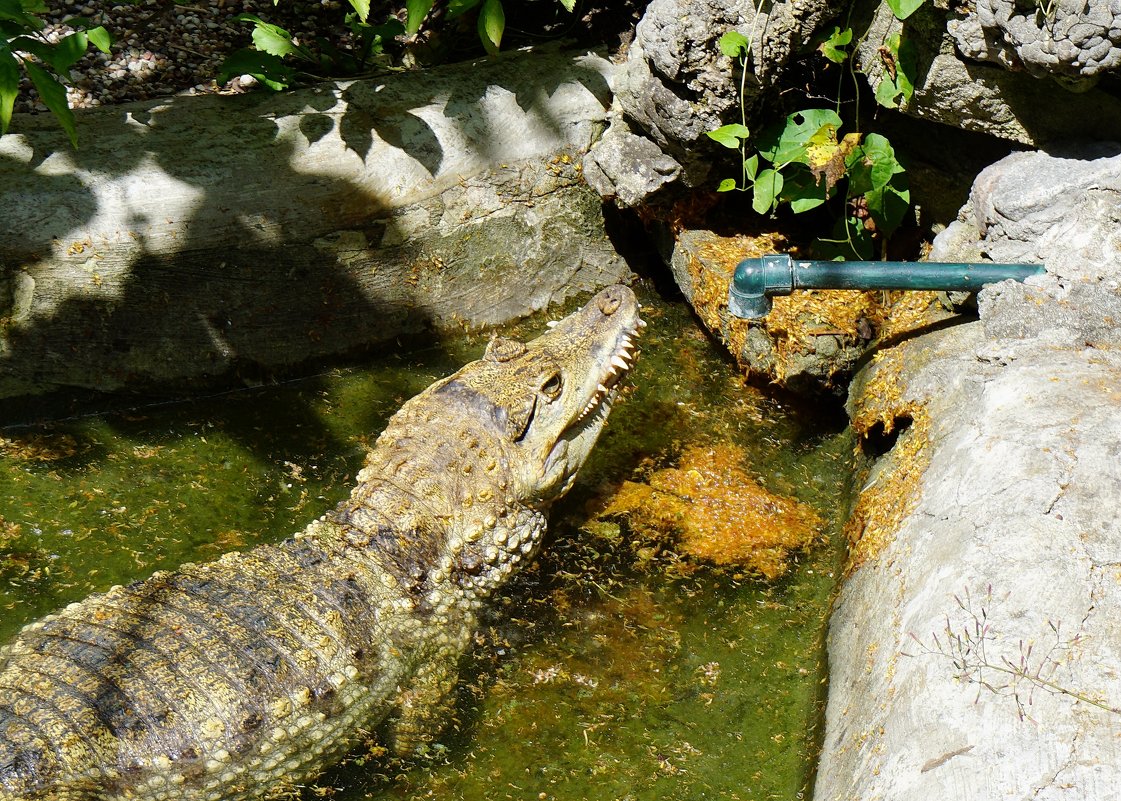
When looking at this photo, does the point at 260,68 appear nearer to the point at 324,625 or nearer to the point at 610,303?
the point at 610,303

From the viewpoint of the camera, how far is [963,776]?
2031 millimetres

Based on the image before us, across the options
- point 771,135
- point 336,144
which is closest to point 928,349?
point 771,135

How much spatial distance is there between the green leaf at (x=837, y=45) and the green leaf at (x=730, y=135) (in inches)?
16.2

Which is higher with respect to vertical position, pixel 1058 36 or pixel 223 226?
pixel 1058 36

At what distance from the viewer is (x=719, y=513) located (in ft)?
12.4

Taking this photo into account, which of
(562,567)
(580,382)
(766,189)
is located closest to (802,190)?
(766,189)

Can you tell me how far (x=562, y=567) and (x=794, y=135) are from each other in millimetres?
1994

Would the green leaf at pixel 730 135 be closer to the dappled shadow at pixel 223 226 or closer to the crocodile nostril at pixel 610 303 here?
the crocodile nostril at pixel 610 303

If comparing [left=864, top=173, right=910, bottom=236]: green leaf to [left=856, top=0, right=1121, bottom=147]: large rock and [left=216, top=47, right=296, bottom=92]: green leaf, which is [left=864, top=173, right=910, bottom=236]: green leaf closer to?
[left=856, top=0, right=1121, bottom=147]: large rock

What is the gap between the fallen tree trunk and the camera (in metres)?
3.94

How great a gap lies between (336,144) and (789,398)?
2176 mm

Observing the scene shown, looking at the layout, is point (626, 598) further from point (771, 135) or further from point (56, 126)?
point (56, 126)

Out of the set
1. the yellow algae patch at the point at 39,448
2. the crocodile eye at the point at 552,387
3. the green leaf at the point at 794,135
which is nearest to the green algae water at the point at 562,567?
the yellow algae patch at the point at 39,448

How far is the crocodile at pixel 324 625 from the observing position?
275cm
